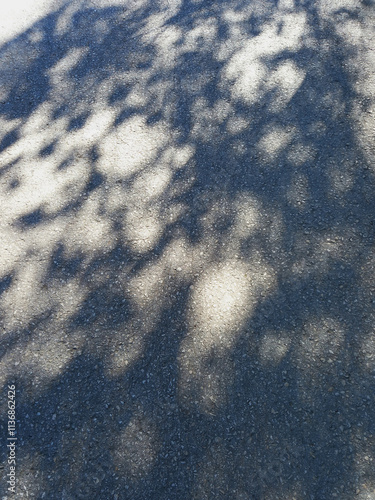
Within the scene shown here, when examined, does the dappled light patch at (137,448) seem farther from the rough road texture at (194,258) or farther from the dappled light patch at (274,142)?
the dappled light patch at (274,142)

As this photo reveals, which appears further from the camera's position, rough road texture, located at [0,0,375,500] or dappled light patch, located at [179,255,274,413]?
dappled light patch, located at [179,255,274,413]

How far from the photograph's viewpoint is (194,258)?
296 centimetres

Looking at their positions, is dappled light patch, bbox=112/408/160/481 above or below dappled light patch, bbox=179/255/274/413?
above

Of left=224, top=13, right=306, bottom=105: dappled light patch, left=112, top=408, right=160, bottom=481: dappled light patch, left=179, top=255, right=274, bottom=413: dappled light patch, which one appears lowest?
left=179, top=255, right=274, bottom=413: dappled light patch

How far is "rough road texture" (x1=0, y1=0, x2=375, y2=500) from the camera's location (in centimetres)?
220

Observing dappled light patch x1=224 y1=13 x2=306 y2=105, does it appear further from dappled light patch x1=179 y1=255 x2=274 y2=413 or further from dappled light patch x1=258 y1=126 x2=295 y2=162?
dappled light patch x1=179 y1=255 x2=274 y2=413

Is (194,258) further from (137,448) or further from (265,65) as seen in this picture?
(265,65)

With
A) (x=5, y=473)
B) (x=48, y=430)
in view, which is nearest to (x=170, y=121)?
(x=48, y=430)

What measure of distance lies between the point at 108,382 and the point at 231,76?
3.06 metres

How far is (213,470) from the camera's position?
214cm

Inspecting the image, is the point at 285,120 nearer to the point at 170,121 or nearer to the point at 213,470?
the point at 170,121

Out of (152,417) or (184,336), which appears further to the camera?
(184,336)

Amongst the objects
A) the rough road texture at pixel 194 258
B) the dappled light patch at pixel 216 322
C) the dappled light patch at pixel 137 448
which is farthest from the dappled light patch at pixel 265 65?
the dappled light patch at pixel 137 448

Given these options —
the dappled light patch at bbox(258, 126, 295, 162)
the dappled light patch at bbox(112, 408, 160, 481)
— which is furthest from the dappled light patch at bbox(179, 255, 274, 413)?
the dappled light patch at bbox(258, 126, 295, 162)
